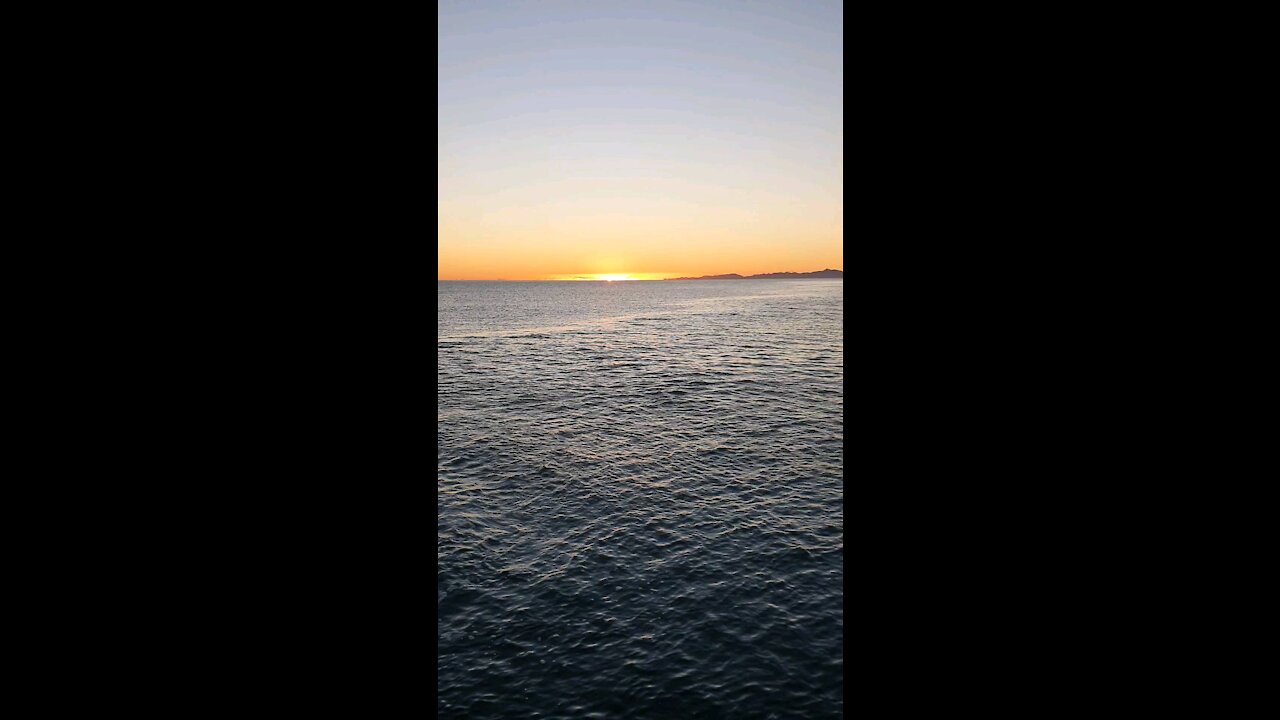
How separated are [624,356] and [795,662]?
6022 cm

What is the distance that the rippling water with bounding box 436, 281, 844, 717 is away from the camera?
59.2 ft

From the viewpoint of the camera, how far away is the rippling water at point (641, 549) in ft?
59.2

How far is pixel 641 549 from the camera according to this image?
1030 inches
